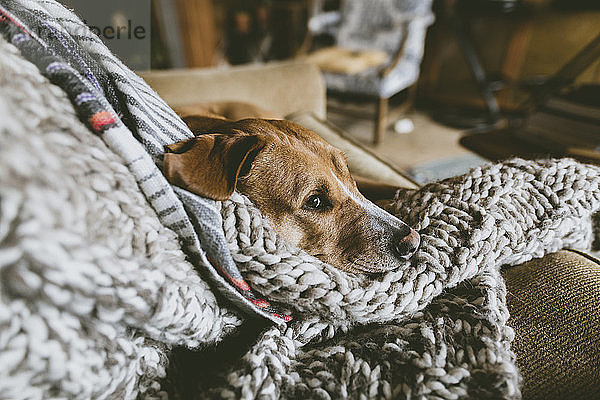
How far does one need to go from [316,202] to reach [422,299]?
1.33 feet

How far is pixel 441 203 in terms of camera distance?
753 millimetres

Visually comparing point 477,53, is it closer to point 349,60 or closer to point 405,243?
point 349,60

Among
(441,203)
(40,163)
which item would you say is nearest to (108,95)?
(40,163)

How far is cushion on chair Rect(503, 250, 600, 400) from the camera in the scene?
57cm

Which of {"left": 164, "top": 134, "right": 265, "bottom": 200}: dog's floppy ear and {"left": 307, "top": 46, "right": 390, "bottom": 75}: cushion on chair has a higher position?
{"left": 164, "top": 134, "right": 265, "bottom": 200}: dog's floppy ear

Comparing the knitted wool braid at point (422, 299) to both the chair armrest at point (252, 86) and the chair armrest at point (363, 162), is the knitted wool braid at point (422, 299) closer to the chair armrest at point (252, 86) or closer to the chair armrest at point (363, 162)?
the chair armrest at point (363, 162)

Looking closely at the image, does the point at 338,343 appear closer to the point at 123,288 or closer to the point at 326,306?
the point at 326,306

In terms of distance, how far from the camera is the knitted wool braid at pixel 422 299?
1.80 feet

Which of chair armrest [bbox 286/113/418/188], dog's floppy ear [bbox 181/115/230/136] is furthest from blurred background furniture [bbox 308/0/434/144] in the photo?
dog's floppy ear [bbox 181/115/230/136]

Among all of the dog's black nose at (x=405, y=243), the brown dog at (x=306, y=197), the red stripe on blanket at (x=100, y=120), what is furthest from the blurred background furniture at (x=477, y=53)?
the red stripe on blanket at (x=100, y=120)

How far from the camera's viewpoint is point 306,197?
0.93m

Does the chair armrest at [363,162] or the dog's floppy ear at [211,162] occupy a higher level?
the dog's floppy ear at [211,162]

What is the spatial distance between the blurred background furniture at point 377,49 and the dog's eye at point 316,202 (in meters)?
2.56

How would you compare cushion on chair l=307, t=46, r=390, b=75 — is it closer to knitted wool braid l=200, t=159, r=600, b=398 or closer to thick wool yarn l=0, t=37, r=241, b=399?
knitted wool braid l=200, t=159, r=600, b=398
